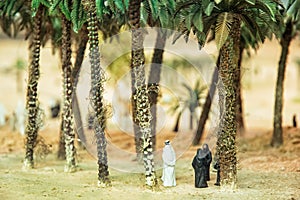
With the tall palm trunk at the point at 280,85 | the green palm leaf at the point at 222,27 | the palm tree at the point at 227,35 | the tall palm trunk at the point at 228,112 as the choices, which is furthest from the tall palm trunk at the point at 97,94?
the tall palm trunk at the point at 280,85

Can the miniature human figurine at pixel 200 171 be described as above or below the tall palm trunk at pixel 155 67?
below

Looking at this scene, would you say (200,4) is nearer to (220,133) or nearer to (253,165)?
(220,133)

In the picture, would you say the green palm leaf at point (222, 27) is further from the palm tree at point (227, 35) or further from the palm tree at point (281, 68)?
the palm tree at point (281, 68)

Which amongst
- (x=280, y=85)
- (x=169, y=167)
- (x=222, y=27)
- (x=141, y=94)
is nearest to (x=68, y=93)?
(x=141, y=94)

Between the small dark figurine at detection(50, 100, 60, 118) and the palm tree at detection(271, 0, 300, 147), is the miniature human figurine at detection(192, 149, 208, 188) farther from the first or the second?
the small dark figurine at detection(50, 100, 60, 118)

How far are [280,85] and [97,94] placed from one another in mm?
11550

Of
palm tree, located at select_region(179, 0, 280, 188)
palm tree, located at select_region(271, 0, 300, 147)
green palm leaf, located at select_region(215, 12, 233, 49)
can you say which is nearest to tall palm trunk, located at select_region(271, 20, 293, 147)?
palm tree, located at select_region(271, 0, 300, 147)

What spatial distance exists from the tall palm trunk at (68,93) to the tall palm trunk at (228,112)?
6133mm

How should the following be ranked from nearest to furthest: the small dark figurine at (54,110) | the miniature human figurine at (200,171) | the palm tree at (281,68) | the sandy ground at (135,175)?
the sandy ground at (135,175)
the miniature human figurine at (200,171)
the palm tree at (281,68)
the small dark figurine at (54,110)

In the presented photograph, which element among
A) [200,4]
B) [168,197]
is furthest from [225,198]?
[200,4]

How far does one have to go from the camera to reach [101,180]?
21172 millimetres

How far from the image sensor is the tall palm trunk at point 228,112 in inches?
811

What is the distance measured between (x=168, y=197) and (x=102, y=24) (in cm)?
901

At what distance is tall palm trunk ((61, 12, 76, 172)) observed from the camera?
23500 millimetres
